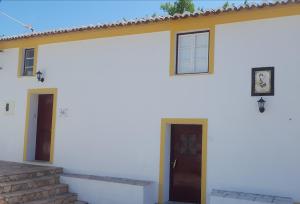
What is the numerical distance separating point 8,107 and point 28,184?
3786 mm

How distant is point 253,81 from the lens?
8.69m

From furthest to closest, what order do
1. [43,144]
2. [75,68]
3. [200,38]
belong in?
[43,144], [75,68], [200,38]

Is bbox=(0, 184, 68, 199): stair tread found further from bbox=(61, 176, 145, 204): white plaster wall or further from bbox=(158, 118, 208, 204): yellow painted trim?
bbox=(158, 118, 208, 204): yellow painted trim

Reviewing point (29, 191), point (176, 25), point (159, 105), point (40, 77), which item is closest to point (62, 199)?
point (29, 191)

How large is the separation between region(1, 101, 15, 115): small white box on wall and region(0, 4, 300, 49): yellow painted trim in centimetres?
193

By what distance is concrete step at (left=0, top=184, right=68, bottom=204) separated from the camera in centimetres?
856

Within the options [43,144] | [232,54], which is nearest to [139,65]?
[232,54]

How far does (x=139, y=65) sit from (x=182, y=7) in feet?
46.5

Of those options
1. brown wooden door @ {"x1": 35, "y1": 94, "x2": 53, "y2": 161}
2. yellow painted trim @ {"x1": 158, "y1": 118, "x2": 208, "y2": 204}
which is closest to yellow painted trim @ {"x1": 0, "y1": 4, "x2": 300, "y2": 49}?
brown wooden door @ {"x1": 35, "y1": 94, "x2": 53, "y2": 161}

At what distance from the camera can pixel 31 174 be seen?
988 centimetres

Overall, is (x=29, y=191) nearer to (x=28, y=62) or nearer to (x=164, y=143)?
(x=164, y=143)

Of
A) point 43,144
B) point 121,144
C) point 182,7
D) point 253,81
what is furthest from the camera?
point 182,7

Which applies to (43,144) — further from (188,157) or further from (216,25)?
(216,25)

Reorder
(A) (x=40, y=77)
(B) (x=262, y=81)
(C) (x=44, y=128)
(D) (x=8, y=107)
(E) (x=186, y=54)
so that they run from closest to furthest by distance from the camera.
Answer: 1. (B) (x=262, y=81)
2. (E) (x=186, y=54)
3. (A) (x=40, y=77)
4. (C) (x=44, y=128)
5. (D) (x=8, y=107)
